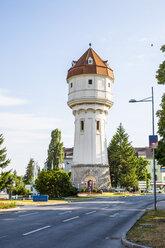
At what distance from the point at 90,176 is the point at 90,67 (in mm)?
21037

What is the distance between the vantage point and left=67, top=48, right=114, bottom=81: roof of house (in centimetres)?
5938

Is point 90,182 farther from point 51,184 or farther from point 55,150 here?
point 51,184

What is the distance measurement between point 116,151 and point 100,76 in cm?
2513

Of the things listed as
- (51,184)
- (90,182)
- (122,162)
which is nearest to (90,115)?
(90,182)

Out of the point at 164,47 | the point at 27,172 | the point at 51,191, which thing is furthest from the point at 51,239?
the point at 27,172

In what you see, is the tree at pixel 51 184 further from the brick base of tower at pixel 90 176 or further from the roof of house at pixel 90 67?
the roof of house at pixel 90 67

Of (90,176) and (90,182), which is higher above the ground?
(90,176)

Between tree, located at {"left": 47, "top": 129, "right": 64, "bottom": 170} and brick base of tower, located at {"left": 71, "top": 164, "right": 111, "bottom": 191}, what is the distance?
23.0 ft

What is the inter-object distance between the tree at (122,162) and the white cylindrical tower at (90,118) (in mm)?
16252

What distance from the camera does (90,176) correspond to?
56062 millimetres

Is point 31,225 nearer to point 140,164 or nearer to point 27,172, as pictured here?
point 140,164

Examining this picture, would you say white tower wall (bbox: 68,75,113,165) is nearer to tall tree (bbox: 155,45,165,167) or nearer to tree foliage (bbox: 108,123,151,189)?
tree foliage (bbox: 108,123,151,189)

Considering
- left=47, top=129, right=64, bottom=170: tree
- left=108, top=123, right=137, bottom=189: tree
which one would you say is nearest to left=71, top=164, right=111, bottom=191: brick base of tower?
left=47, top=129, right=64, bottom=170: tree

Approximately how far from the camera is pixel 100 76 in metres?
59.5
